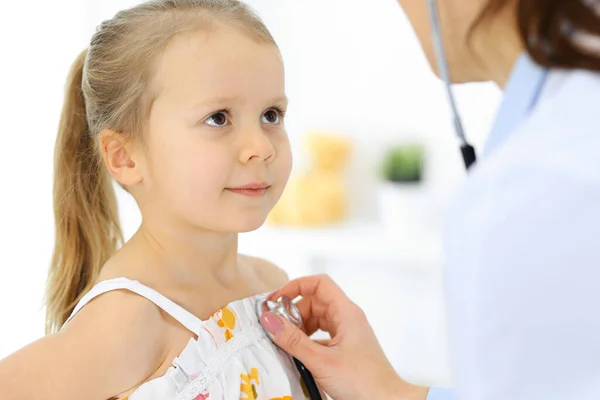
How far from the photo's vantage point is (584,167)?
595mm

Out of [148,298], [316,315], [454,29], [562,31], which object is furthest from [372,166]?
[562,31]

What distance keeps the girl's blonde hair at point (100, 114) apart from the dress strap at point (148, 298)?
20 centimetres

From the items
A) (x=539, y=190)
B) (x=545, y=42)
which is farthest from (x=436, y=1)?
(x=539, y=190)

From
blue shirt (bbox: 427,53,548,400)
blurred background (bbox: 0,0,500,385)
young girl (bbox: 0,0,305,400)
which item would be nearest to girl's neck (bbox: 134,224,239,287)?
young girl (bbox: 0,0,305,400)

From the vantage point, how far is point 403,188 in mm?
2623

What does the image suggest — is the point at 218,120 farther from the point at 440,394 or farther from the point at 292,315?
the point at 440,394

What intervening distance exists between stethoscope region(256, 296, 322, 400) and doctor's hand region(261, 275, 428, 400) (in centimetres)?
1

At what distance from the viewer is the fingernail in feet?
3.46

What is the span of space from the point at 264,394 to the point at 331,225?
175cm

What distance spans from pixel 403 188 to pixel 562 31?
1986mm

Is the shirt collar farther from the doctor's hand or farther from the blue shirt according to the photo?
the doctor's hand

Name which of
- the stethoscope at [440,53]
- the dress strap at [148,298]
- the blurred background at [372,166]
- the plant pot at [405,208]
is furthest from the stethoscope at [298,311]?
the plant pot at [405,208]

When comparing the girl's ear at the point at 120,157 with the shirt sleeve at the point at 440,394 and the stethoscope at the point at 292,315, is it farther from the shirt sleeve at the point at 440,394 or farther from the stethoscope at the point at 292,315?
the shirt sleeve at the point at 440,394

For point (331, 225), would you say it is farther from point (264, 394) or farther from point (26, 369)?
point (26, 369)
